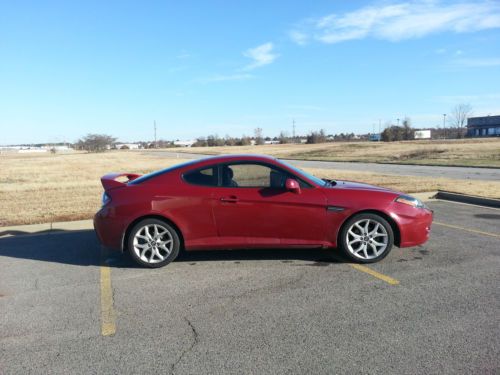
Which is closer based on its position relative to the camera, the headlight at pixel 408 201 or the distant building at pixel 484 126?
the headlight at pixel 408 201

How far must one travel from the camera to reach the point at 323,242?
5363 millimetres

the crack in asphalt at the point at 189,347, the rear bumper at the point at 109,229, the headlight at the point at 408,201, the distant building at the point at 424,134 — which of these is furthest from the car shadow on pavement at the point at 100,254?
the distant building at the point at 424,134

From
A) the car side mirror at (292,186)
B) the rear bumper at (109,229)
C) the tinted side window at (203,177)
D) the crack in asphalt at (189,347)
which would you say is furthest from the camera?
the tinted side window at (203,177)

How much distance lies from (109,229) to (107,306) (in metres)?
1.35

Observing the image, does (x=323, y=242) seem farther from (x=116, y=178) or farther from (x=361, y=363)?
(x=116, y=178)

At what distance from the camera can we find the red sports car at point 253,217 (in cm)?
529

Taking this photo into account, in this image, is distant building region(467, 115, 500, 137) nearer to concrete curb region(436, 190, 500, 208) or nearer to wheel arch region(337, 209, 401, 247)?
concrete curb region(436, 190, 500, 208)

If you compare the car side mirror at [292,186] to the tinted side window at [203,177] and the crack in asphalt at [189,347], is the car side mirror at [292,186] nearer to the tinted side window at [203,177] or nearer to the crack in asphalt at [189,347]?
the tinted side window at [203,177]

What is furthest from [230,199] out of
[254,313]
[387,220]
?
[387,220]

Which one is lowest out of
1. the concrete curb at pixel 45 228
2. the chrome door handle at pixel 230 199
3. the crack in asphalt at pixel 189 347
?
the crack in asphalt at pixel 189 347

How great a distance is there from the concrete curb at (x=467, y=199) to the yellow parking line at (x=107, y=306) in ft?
27.8

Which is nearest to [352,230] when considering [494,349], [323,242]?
[323,242]

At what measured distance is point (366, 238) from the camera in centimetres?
536

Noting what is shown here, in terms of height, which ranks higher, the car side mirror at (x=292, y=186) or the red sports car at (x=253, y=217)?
the car side mirror at (x=292, y=186)
